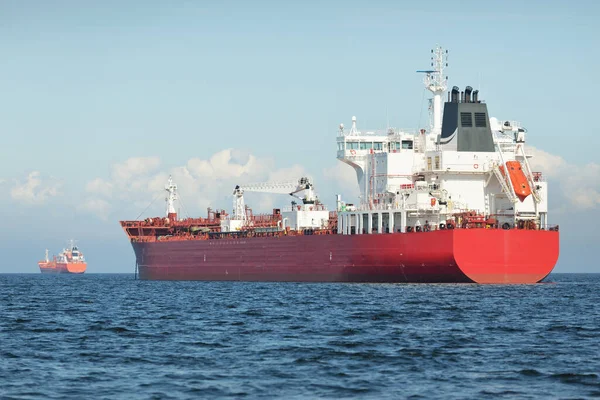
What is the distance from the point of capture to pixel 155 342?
95.1 feet

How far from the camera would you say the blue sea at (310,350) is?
21375mm

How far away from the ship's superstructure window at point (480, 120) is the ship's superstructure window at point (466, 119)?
337 millimetres

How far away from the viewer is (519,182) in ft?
181

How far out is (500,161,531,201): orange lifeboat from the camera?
55.0 m

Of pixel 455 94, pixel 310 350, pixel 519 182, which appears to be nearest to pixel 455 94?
pixel 455 94

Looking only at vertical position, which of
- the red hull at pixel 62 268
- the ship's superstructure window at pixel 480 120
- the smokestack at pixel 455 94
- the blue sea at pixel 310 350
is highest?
the smokestack at pixel 455 94

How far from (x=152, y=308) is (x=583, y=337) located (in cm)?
1988

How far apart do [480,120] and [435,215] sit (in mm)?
6036

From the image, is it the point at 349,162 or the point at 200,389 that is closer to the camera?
the point at 200,389

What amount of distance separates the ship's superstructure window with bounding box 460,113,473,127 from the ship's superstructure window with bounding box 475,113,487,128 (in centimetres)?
34

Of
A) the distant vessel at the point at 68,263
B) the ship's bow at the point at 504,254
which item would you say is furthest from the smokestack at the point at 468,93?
the distant vessel at the point at 68,263

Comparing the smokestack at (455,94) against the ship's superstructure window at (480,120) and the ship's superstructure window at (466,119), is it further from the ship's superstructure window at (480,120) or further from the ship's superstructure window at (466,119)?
the ship's superstructure window at (480,120)

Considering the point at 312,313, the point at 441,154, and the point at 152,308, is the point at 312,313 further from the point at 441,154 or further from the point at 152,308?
the point at 441,154

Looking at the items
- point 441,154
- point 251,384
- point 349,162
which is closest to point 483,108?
point 441,154
